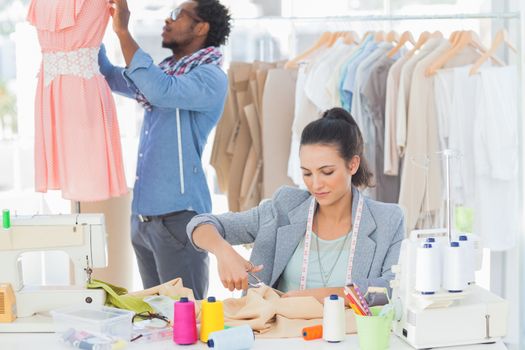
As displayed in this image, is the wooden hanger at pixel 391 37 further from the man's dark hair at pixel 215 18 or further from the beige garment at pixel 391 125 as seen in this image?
the man's dark hair at pixel 215 18

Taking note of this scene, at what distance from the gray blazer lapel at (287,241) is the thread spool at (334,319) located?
1.95 ft

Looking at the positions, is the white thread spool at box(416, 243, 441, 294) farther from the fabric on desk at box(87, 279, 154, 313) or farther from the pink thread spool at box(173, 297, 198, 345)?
the fabric on desk at box(87, 279, 154, 313)

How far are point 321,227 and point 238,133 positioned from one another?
1233 mm

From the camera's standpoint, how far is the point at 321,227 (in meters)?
2.78

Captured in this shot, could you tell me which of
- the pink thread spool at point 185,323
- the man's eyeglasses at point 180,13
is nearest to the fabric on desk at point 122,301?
the pink thread spool at point 185,323

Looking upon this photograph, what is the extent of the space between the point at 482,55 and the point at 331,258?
5.04 ft

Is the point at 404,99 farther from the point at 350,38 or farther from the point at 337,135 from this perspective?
the point at 337,135

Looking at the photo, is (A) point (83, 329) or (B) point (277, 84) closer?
(A) point (83, 329)

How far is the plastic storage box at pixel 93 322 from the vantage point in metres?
2.18

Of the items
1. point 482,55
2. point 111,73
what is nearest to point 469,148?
point 482,55

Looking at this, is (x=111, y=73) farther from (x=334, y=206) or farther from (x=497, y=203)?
(x=497, y=203)

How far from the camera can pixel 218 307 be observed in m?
2.14

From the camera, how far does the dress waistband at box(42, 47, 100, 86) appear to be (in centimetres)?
291

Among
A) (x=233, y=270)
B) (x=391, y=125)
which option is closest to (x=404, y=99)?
(x=391, y=125)
